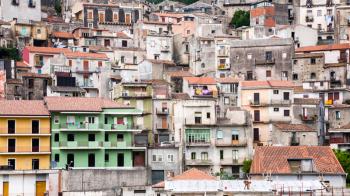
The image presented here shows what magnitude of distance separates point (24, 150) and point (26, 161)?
0.83 meters

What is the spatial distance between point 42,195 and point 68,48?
37907 mm

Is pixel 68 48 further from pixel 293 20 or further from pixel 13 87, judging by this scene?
pixel 293 20

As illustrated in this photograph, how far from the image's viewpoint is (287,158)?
63.2 metres

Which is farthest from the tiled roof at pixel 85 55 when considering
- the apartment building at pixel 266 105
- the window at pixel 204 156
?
the window at pixel 204 156

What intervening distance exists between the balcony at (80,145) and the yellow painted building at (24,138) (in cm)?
118

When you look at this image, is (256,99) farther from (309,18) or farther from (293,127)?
(309,18)

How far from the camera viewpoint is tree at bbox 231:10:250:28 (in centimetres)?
12063

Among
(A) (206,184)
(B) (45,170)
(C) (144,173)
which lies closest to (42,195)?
(B) (45,170)

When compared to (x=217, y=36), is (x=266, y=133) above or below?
below

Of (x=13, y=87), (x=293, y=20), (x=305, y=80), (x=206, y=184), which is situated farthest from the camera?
(x=293, y=20)

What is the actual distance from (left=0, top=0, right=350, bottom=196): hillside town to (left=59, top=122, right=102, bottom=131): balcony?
0.35ft

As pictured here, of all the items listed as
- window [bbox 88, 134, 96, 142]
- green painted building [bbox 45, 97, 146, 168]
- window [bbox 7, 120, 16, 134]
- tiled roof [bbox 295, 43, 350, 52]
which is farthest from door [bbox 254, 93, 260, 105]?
window [bbox 7, 120, 16, 134]

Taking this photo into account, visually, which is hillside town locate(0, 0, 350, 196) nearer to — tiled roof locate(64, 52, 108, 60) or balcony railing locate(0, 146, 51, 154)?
balcony railing locate(0, 146, 51, 154)

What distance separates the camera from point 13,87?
83812 millimetres
